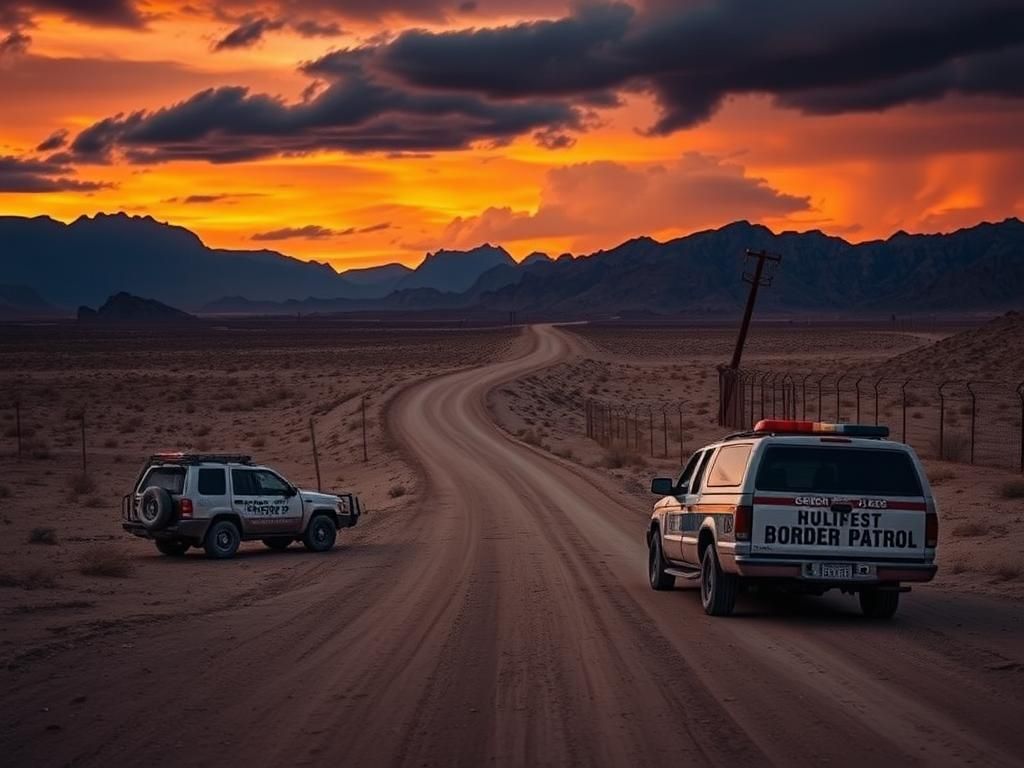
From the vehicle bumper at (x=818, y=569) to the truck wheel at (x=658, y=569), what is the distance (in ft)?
10.5

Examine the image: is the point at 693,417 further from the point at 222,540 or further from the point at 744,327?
the point at 222,540

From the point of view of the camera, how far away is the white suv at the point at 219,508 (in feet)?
78.3

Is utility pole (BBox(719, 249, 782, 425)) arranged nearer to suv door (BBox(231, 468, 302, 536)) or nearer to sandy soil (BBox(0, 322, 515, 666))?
sandy soil (BBox(0, 322, 515, 666))

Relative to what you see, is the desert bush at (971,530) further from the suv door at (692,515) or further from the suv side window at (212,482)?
the suv side window at (212,482)

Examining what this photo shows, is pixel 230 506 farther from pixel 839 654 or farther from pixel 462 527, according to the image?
pixel 839 654

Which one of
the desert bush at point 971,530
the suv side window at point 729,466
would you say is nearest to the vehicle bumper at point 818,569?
the suv side window at point 729,466

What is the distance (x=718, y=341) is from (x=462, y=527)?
147 m

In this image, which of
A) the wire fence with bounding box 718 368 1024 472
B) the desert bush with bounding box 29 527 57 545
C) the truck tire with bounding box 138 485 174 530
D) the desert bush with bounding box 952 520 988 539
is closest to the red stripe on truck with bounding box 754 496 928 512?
the desert bush with bounding box 952 520 988 539

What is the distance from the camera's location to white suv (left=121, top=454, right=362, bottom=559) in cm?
2386

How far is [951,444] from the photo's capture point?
3978 centimetres

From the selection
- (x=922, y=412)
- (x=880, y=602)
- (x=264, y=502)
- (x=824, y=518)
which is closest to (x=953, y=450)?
(x=922, y=412)

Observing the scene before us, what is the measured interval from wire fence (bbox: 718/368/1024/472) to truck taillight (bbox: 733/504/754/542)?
75.8 ft

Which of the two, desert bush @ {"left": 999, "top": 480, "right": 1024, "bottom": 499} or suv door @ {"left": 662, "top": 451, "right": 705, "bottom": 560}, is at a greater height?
suv door @ {"left": 662, "top": 451, "right": 705, "bottom": 560}

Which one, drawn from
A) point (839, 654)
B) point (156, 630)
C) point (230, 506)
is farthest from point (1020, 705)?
point (230, 506)
